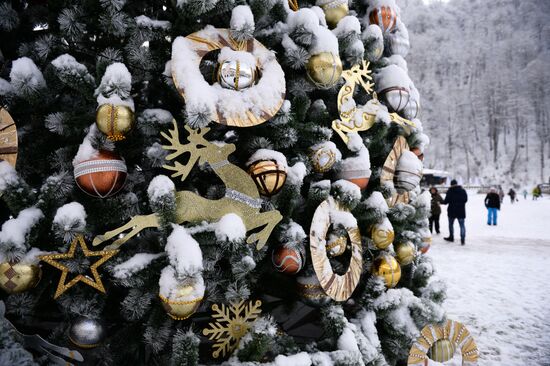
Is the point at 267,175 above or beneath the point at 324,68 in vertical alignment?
beneath

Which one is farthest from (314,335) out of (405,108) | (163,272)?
(405,108)

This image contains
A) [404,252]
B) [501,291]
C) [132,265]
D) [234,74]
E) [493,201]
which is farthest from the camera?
[493,201]

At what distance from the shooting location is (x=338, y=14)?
8.05 feet

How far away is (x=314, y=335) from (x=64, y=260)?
1.73m

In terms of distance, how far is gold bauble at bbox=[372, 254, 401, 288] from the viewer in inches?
97.1

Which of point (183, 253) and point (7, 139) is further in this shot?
point (7, 139)

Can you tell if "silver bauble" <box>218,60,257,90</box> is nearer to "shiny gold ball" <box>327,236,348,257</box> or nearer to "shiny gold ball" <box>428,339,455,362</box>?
"shiny gold ball" <box>327,236,348,257</box>

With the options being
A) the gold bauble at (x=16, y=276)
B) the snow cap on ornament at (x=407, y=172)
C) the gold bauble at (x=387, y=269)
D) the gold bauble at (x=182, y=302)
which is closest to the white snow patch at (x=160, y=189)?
the gold bauble at (x=182, y=302)

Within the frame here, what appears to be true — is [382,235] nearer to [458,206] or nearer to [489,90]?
[458,206]

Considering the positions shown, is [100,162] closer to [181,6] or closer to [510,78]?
[181,6]

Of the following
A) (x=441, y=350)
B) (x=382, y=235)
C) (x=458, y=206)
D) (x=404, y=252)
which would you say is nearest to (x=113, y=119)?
(x=382, y=235)

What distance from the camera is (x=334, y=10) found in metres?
2.45

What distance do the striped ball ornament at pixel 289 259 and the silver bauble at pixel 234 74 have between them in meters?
0.89

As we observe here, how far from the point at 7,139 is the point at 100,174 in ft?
1.72
